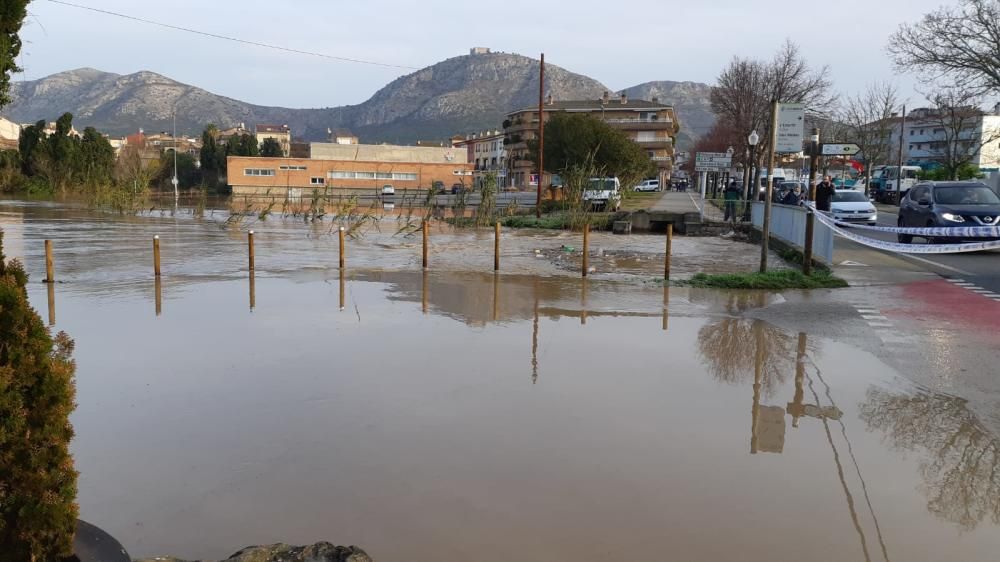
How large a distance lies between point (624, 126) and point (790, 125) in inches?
4128

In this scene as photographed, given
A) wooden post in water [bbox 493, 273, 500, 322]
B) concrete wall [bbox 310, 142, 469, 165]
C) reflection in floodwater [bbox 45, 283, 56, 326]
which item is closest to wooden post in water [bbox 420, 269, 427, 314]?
wooden post in water [bbox 493, 273, 500, 322]

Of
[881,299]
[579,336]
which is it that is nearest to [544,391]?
[579,336]

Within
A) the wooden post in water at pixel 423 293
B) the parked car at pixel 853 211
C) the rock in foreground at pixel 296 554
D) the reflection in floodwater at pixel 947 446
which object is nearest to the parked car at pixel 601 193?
the parked car at pixel 853 211

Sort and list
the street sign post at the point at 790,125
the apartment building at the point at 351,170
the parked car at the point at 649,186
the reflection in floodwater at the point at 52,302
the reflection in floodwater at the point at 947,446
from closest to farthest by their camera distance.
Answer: the reflection in floodwater at the point at 947,446 < the reflection in floodwater at the point at 52,302 < the street sign post at the point at 790,125 < the parked car at the point at 649,186 < the apartment building at the point at 351,170

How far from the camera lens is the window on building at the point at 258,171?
→ 85.6 meters

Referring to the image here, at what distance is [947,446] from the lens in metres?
5.92

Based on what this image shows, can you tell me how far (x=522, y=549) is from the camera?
4281 mm

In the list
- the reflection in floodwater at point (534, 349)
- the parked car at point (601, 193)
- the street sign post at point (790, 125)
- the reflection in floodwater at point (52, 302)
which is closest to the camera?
the reflection in floodwater at point (534, 349)

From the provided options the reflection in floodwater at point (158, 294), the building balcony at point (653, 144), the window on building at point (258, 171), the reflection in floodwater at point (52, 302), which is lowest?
the reflection in floodwater at point (52, 302)

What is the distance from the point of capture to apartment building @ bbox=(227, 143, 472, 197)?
85.0m

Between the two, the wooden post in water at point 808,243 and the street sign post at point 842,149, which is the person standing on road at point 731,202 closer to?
the street sign post at point 842,149

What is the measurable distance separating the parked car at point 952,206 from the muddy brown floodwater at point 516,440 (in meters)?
11.3

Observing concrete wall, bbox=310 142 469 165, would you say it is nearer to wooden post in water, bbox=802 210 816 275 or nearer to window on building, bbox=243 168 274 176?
window on building, bbox=243 168 274 176

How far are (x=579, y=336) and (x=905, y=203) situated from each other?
16.0m
